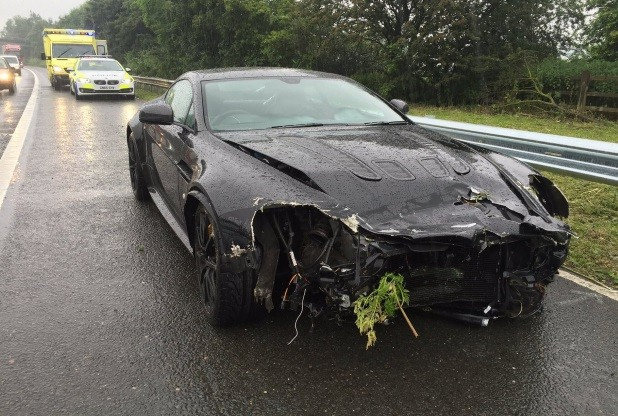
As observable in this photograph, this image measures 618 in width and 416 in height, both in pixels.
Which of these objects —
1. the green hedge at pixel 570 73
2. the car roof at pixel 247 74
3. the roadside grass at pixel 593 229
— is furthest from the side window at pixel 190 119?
the green hedge at pixel 570 73

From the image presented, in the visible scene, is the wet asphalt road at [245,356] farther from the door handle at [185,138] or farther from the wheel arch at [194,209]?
Answer: the door handle at [185,138]

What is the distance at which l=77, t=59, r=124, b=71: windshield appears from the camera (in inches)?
839

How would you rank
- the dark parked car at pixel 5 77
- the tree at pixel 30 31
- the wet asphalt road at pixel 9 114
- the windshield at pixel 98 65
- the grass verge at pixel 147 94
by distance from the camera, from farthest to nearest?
the tree at pixel 30 31 < the dark parked car at pixel 5 77 < the grass verge at pixel 147 94 < the windshield at pixel 98 65 < the wet asphalt road at pixel 9 114

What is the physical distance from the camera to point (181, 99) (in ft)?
16.2

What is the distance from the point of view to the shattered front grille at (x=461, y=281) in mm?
2900

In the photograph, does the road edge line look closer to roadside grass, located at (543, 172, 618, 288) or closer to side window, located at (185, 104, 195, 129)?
roadside grass, located at (543, 172, 618, 288)

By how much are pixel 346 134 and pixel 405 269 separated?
1390 mm

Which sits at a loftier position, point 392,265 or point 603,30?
point 603,30

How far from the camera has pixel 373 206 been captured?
9.38 feet

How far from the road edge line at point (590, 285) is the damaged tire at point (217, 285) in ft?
8.00

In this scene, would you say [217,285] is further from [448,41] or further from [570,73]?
Result: [448,41]

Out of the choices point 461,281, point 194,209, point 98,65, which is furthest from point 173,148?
point 98,65

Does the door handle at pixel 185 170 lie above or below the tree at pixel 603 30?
below

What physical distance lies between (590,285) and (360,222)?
2.31 m
